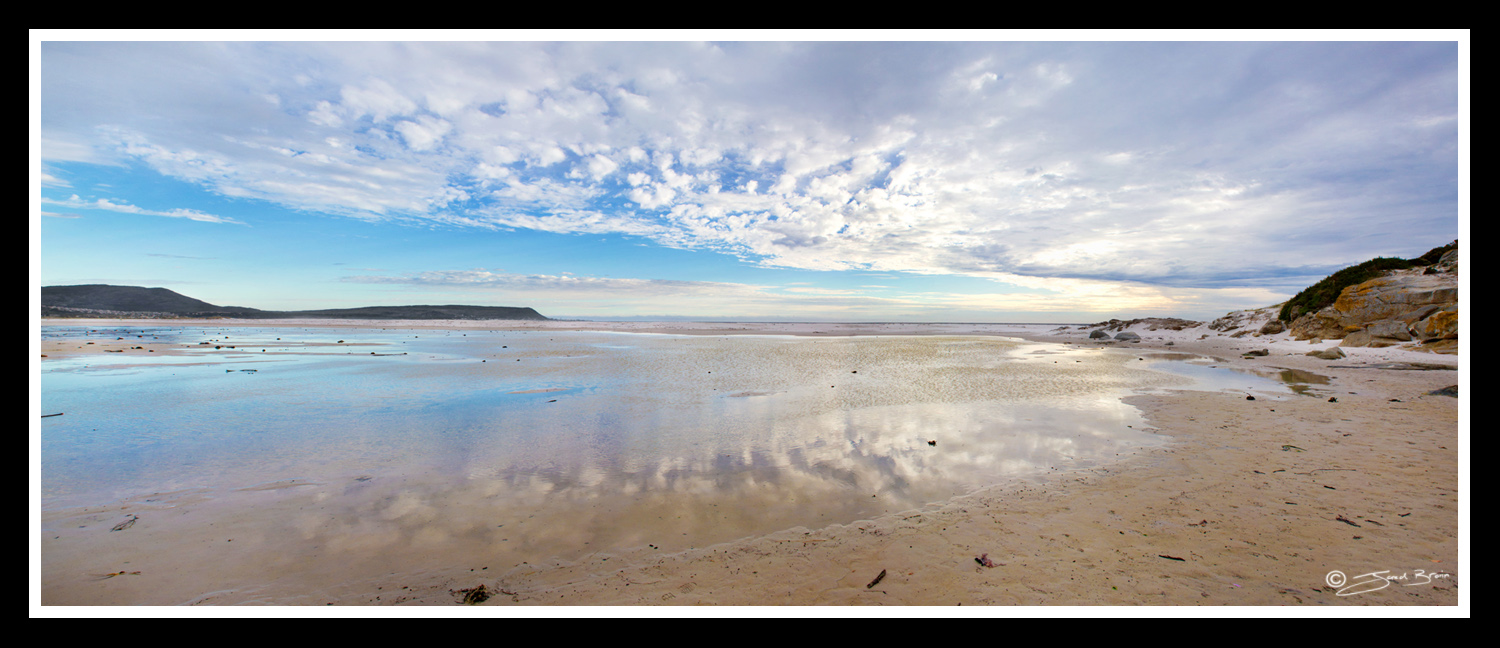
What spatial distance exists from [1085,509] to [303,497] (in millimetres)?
7718

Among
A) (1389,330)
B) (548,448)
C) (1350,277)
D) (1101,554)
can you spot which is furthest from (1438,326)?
(548,448)

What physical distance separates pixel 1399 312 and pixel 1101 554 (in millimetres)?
27444

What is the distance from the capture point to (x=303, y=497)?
4797 millimetres

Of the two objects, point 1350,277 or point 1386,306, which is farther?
point 1350,277

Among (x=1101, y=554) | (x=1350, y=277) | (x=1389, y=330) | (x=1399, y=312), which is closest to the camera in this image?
(x=1101, y=554)

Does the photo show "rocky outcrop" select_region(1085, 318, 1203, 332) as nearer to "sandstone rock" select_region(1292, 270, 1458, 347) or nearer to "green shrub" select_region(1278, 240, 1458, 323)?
"green shrub" select_region(1278, 240, 1458, 323)

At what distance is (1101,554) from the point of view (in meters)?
3.47

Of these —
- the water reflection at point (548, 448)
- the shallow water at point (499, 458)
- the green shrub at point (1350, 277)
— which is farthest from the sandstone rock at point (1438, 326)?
the water reflection at point (548, 448)

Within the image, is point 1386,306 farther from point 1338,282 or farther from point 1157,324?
point 1157,324

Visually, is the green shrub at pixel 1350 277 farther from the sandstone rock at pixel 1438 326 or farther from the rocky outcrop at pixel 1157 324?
the rocky outcrop at pixel 1157 324

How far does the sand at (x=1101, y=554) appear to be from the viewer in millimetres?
3074

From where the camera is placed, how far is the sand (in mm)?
3074
